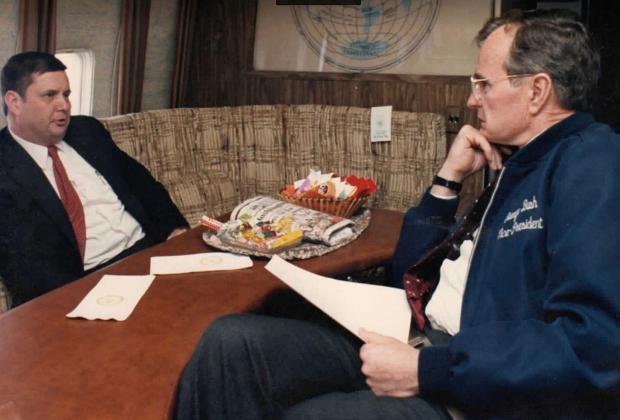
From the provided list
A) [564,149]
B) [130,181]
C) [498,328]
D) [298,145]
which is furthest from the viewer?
[298,145]

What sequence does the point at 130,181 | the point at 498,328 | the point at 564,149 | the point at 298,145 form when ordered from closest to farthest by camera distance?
the point at 498,328 < the point at 564,149 < the point at 130,181 < the point at 298,145

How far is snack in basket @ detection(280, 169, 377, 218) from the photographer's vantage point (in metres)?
2.42

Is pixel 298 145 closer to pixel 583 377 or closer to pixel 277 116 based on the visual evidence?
pixel 277 116

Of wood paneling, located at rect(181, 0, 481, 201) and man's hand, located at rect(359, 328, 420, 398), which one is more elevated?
wood paneling, located at rect(181, 0, 481, 201)

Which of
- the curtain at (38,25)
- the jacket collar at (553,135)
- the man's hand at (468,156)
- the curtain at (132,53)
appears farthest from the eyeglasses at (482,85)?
the curtain at (132,53)

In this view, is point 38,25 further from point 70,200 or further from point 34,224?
point 34,224

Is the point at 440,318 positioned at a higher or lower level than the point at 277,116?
lower

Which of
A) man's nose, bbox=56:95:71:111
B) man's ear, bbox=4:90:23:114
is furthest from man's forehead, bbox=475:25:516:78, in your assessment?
man's ear, bbox=4:90:23:114

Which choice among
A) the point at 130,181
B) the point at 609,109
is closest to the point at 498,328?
the point at 130,181

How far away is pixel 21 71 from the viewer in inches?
102

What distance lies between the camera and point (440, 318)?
64.6 inches

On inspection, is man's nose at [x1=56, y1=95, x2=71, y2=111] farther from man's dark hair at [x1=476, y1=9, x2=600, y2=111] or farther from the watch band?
man's dark hair at [x1=476, y1=9, x2=600, y2=111]

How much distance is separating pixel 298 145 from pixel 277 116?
0.71ft

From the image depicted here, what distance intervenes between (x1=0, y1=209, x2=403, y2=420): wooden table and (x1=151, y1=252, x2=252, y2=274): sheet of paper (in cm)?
3
